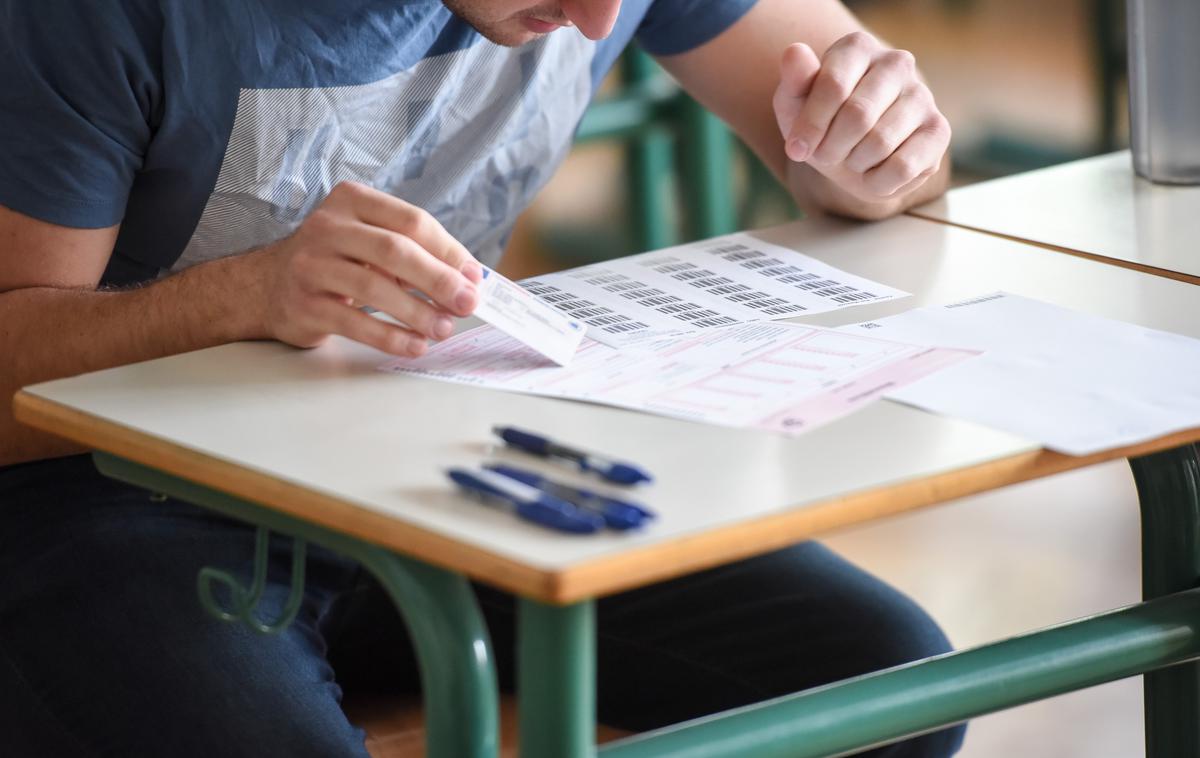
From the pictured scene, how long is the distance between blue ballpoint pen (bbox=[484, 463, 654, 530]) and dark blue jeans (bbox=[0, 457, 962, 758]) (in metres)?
0.31

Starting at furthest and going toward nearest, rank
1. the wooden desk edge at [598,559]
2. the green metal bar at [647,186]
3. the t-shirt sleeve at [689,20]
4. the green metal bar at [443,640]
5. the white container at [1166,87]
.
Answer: the green metal bar at [647,186] → the t-shirt sleeve at [689,20] → the white container at [1166,87] → the green metal bar at [443,640] → the wooden desk edge at [598,559]

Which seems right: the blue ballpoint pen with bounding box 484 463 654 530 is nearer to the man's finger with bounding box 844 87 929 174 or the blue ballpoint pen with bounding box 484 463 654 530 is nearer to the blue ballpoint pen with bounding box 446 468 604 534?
the blue ballpoint pen with bounding box 446 468 604 534

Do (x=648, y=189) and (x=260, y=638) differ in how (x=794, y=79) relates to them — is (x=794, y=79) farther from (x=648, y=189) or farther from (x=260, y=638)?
(x=648, y=189)

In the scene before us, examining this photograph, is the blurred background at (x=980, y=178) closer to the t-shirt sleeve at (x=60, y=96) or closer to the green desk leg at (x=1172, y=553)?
the green desk leg at (x=1172, y=553)

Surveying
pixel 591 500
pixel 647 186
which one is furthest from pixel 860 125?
pixel 647 186

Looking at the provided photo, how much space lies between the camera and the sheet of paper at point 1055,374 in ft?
2.68

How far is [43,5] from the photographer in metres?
1.08

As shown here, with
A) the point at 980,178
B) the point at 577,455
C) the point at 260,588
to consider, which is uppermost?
the point at 577,455

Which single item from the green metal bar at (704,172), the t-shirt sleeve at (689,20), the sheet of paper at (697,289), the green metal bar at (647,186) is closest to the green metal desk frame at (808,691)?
the sheet of paper at (697,289)

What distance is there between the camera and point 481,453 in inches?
32.1

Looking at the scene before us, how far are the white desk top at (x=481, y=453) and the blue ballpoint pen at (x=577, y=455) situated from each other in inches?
0.5

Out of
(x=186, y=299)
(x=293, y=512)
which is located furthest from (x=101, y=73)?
(x=293, y=512)

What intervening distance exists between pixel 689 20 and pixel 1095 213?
41cm

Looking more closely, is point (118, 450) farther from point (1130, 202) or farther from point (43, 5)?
point (1130, 202)
